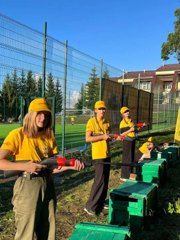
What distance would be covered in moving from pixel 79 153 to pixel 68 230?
644 centimetres

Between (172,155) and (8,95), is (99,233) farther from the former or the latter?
(172,155)

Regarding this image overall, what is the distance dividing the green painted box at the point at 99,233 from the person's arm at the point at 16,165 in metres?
0.98

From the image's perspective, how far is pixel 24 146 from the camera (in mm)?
3125

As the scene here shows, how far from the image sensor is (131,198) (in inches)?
202

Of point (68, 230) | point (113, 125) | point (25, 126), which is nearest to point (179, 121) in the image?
point (113, 125)

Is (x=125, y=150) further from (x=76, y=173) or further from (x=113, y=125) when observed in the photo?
(x=113, y=125)

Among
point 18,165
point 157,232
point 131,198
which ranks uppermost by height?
point 18,165

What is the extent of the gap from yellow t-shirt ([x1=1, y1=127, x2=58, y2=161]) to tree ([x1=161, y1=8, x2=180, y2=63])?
102 feet

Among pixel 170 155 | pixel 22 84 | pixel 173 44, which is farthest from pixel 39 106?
pixel 173 44

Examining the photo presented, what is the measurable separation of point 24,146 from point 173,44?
31.5 metres

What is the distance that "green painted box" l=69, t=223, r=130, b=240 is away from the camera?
3.56 metres

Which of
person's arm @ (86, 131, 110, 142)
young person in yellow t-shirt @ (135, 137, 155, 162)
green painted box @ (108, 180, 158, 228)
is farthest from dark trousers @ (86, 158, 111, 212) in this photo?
young person in yellow t-shirt @ (135, 137, 155, 162)

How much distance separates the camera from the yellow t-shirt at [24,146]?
10.0 feet

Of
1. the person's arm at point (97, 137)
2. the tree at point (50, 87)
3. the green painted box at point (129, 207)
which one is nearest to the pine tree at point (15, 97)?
the tree at point (50, 87)
